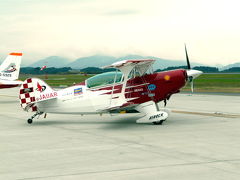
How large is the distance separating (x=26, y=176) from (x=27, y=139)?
4.73m

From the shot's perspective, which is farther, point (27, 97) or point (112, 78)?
point (27, 97)

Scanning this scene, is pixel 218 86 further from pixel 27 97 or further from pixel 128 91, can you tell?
pixel 27 97

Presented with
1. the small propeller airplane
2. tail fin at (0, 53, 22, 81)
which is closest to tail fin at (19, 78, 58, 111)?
the small propeller airplane

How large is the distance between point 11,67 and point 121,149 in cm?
2147

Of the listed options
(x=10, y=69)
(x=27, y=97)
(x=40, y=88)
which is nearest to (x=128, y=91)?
(x=40, y=88)

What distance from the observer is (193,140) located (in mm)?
11219

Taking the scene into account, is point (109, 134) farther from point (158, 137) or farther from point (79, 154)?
point (79, 154)

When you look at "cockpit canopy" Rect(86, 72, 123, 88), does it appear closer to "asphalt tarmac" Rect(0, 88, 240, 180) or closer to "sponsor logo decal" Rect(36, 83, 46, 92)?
"asphalt tarmac" Rect(0, 88, 240, 180)

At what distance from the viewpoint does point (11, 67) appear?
29547 mm

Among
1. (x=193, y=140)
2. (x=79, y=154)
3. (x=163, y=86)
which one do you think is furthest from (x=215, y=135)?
(x=79, y=154)

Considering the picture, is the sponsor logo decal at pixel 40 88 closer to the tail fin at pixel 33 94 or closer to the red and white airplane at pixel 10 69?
the tail fin at pixel 33 94

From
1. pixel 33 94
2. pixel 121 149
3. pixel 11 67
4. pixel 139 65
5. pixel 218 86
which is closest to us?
pixel 121 149

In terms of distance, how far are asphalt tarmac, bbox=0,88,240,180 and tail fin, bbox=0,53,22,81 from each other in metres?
13.2

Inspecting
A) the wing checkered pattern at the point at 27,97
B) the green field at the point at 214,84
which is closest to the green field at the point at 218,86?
the green field at the point at 214,84
